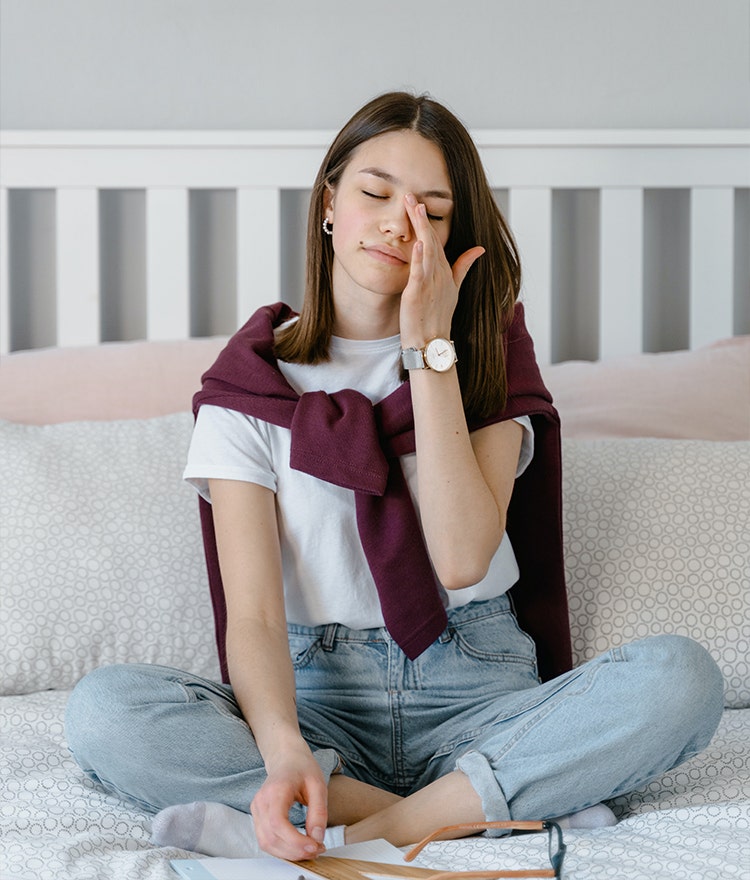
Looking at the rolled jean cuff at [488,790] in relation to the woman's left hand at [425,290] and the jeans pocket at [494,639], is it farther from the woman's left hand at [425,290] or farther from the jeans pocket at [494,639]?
the woman's left hand at [425,290]

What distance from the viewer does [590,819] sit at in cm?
90

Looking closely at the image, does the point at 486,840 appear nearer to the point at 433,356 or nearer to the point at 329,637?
the point at 329,637

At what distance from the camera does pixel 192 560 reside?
1.26 m

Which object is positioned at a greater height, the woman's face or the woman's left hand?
the woman's face

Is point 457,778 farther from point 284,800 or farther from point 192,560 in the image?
point 192,560

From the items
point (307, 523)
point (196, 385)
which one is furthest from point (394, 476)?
point (196, 385)

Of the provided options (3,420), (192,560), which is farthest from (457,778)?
(3,420)

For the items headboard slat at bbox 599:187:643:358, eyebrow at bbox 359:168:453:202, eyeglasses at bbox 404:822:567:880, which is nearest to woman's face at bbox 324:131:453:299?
eyebrow at bbox 359:168:453:202

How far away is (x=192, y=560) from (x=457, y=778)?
1.58 ft

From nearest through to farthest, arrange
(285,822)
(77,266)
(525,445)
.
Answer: (285,822)
(525,445)
(77,266)

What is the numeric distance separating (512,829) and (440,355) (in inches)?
17.9

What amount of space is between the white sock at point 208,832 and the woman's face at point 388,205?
1.84 feet

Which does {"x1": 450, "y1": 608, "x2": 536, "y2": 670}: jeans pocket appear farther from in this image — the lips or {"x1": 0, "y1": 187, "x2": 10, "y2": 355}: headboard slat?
{"x1": 0, "y1": 187, "x2": 10, "y2": 355}: headboard slat

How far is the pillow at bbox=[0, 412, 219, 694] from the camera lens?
1202 millimetres
